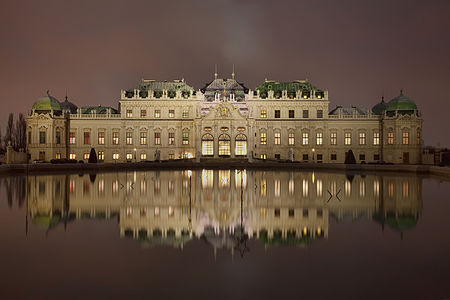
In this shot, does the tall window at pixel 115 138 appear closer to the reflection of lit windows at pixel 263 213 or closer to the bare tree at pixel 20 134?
the bare tree at pixel 20 134

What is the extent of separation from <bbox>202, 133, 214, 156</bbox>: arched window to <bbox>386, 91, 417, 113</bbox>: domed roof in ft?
102

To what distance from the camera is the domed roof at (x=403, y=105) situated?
232 feet

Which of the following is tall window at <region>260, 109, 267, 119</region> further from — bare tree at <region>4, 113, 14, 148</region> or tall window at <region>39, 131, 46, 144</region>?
bare tree at <region>4, 113, 14, 148</region>

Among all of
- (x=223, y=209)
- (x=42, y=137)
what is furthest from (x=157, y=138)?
(x=223, y=209)

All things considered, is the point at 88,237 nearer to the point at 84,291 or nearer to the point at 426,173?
the point at 84,291

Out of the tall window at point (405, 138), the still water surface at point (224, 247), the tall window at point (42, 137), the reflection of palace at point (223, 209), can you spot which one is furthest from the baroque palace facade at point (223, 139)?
the still water surface at point (224, 247)

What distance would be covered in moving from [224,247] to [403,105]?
6637 cm

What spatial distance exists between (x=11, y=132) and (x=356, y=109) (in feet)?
224

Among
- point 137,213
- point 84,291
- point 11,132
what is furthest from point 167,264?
point 11,132

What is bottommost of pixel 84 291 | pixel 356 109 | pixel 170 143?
pixel 84 291

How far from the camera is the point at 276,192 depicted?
26.1 m

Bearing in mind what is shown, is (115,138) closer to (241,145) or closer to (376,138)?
(241,145)

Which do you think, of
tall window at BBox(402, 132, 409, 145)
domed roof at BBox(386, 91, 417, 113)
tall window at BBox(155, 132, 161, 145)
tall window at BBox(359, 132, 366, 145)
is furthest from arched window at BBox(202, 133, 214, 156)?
tall window at BBox(402, 132, 409, 145)

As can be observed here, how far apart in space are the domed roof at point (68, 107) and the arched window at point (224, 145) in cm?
2899
